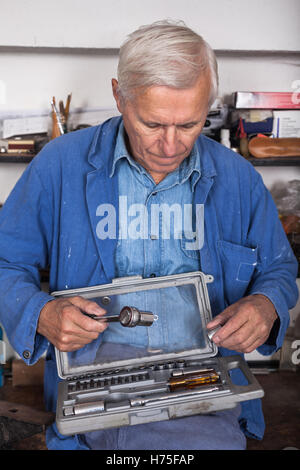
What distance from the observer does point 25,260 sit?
4.23ft

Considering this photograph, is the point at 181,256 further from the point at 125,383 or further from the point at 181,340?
the point at 125,383

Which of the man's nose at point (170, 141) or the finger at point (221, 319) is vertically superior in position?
the man's nose at point (170, 141)

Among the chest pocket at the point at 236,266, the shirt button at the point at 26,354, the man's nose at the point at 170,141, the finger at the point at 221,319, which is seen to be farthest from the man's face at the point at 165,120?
the shirt button at the point at 26,354

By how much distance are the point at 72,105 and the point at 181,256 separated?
1.43 m

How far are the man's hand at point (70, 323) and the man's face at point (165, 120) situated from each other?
1.37 feet

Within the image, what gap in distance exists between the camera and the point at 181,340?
3.92 ft

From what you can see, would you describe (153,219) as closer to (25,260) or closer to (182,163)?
(182,163)

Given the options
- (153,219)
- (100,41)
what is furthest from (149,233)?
(100,41)

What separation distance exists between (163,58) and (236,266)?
60cm

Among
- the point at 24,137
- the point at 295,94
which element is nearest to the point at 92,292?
the point at 24,137

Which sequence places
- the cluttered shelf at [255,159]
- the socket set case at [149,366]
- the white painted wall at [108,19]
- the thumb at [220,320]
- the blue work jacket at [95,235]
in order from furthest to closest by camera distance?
the cluttered shelf at [255,159], the white painted wall at [108,19], the blue work jacket at [95,235], the thumb at [220,320], the socket set case at [149,366]

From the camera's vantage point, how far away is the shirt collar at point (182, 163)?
1.32 meters

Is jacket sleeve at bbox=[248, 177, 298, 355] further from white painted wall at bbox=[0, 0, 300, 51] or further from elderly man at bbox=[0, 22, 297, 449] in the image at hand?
white painted wall at bbox=[0, 0, 300, 51]

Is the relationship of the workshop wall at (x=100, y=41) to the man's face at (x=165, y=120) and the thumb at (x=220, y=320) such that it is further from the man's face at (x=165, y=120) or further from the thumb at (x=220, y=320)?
the thumb at (x=220, y=320)
